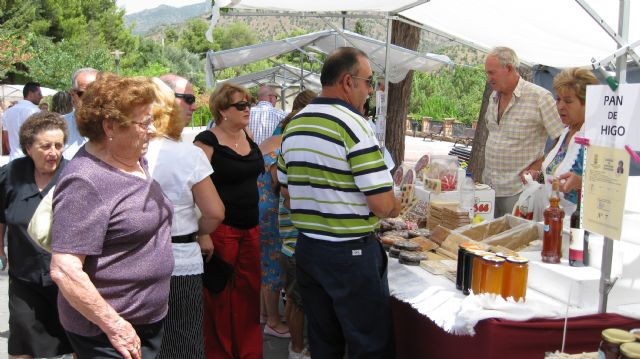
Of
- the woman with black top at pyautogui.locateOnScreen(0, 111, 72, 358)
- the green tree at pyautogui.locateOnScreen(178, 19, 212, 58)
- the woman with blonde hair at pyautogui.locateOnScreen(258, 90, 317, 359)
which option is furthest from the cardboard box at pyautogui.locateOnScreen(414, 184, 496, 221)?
the green tree at pyautogui.locateOnScreen(178, 19, 212, 58)

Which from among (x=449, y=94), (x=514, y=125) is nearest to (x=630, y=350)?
(x=514, y=125)

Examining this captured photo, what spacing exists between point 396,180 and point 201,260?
1841 millimetres

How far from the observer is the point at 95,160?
201 cm

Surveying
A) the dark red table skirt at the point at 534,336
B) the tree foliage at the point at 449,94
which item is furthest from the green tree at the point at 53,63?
the dark red table skirt at the point at 534,336

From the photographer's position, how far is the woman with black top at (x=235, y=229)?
3.48 meters

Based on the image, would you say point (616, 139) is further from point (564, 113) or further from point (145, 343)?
point (145, 343)

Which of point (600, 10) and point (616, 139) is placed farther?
point (600, 10)

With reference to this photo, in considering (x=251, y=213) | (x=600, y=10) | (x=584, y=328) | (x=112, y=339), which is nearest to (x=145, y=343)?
(x=112, y=339)

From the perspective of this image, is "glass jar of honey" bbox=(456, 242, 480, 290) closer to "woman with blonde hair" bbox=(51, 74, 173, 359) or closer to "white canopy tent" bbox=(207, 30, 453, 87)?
"woman with blonde hair" bbox=(51, 74, 173, 359)

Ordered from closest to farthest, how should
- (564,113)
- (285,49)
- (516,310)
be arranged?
1. (516,310)
2. (564,113)
3. (285,49)

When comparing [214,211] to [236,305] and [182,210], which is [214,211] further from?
[236,305]

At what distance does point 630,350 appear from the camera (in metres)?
1.58

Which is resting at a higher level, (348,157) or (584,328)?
(348,157)

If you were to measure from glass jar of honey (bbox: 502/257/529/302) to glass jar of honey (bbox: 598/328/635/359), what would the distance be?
0.73 metres
